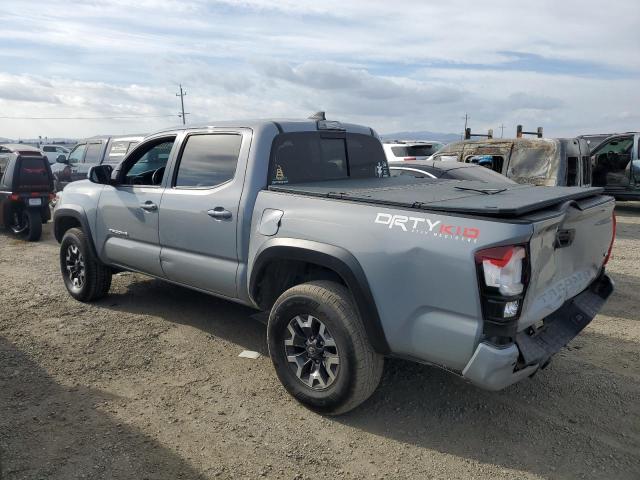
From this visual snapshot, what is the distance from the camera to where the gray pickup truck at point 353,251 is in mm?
2693

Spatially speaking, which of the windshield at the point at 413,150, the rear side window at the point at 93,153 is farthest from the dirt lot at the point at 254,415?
the windshield at the point at 413,150

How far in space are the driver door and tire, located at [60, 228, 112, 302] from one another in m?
0.28

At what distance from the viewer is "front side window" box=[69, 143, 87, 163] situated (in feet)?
41.2

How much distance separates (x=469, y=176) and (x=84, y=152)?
941 cm

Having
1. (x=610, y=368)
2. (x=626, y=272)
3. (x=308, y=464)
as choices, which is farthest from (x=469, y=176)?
(x=308, y=464)

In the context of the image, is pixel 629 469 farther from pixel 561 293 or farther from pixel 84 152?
pixel 84 152

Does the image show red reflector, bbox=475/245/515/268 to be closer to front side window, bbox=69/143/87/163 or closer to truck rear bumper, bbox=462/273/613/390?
truck rear bumper, bbox=462/273/613/390

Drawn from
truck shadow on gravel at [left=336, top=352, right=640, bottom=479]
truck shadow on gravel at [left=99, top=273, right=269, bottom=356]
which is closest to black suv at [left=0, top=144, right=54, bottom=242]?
truck shadow on gravel at [left=99, top=273, right=269, bottom=356]

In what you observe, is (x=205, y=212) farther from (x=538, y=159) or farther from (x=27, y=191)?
(x=538, y=159)

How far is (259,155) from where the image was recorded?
Answer: 12.8 feet

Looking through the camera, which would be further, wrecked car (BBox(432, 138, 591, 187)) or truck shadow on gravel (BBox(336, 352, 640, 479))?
wrecked car (BBox(432, 138, 591, 187))

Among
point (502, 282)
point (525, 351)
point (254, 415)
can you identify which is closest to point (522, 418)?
point (525, 351)

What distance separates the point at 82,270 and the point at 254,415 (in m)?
3.13

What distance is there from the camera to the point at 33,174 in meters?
9.41
